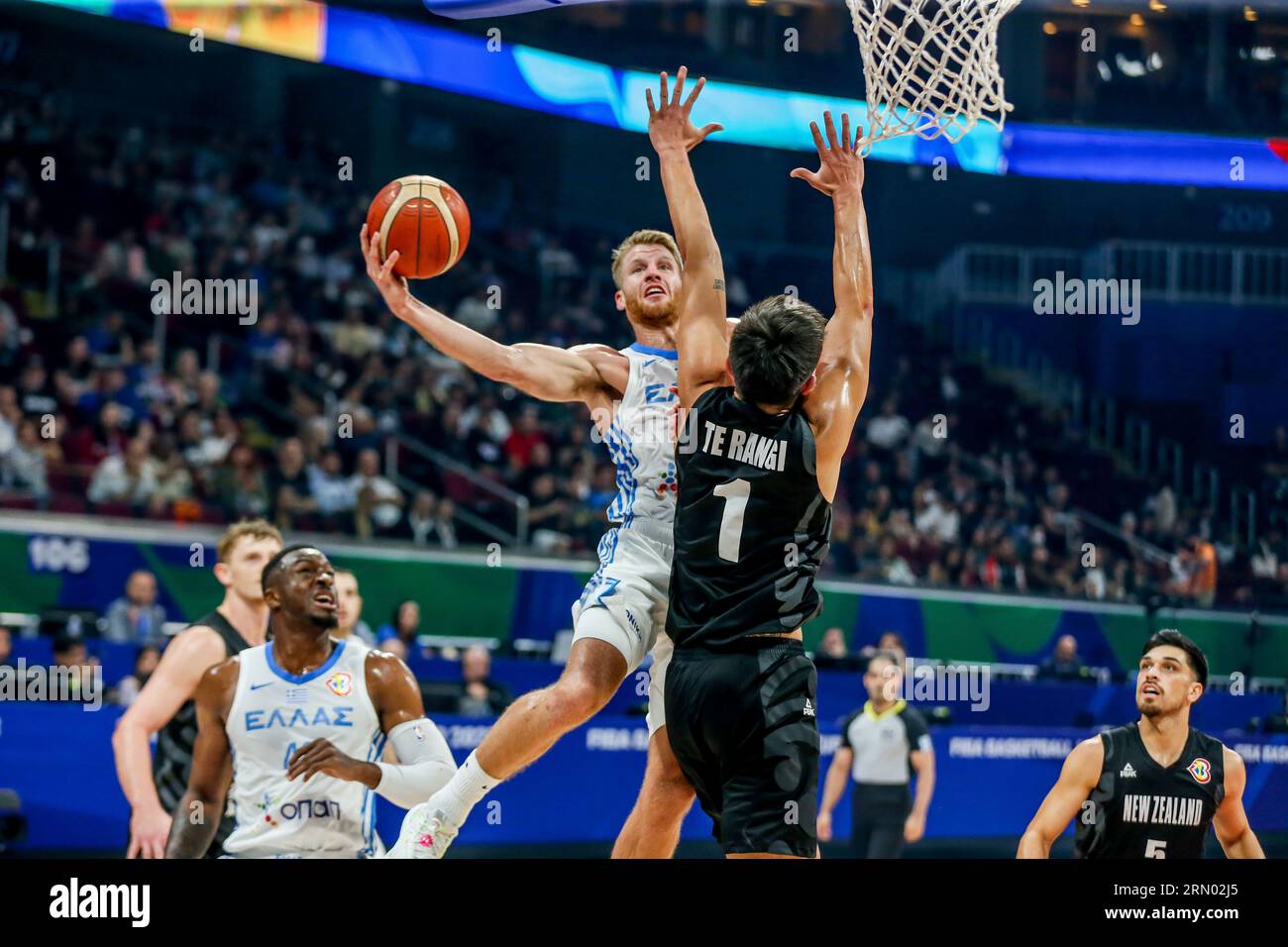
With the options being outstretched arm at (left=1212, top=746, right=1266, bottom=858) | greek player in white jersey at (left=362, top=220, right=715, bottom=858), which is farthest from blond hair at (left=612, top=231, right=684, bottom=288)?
outstretched arm at (left=1212, top=746, right=1266, bottom=858)

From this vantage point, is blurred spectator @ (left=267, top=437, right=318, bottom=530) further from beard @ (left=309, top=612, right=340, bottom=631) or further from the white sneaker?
the white sneaker

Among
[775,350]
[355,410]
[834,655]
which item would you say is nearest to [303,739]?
[775,350]

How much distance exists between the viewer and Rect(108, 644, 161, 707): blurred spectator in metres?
9.14

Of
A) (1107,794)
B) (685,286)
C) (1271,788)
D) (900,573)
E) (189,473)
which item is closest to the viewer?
(685,286)

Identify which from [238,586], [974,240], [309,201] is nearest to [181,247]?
[309,201]

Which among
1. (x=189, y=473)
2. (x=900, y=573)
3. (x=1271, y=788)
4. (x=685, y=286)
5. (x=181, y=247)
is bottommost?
(x=1271, y=788)

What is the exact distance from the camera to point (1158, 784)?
5.38 meters

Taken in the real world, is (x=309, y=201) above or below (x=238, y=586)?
above

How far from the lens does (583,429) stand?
49.0ft

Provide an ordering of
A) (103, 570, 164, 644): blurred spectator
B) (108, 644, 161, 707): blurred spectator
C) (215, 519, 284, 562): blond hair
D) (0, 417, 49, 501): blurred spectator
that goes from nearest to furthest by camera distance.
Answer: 1. (215, 519, 284, 562): blond hair
2. (108, 644, 161, 707): blurred spectator
3. (103, 570, 164, 644): blurred spectator
4. (0, 417, 49, 501): blurred spectator

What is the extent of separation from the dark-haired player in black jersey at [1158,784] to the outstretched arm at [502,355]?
214cm

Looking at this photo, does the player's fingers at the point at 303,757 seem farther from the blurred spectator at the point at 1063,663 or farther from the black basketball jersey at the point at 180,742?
the blurred spectator at the point at 1063,663

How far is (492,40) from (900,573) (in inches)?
291
